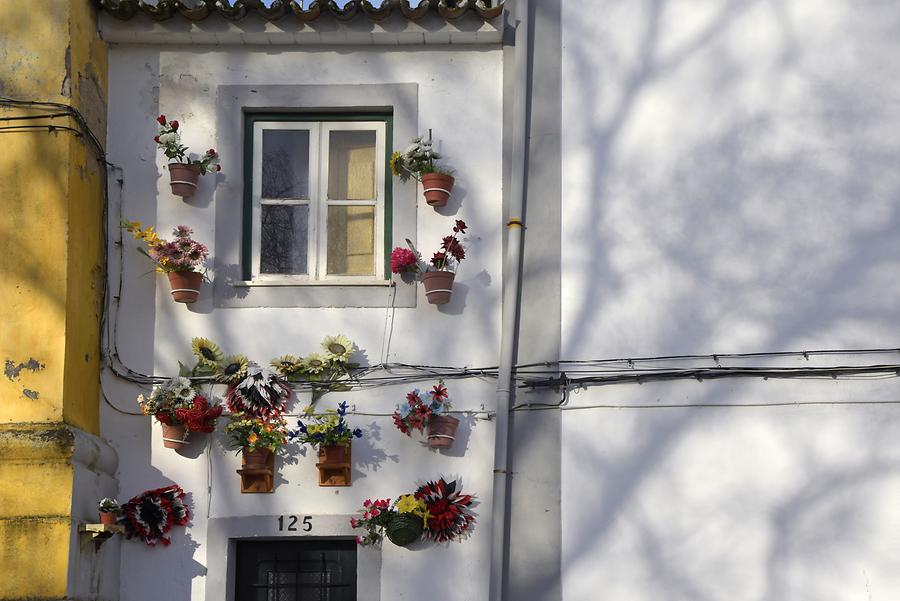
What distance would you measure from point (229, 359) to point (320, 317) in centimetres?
62

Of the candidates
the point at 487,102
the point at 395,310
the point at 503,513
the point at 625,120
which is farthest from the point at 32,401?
the point at 625,120

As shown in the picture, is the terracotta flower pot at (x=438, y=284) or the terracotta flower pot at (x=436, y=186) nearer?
the terracotta flower pot at (x=438, y=284)

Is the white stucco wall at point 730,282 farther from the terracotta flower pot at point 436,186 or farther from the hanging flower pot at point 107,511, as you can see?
the hanging flower pot at point 107,511

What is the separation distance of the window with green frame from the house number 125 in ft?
4.87

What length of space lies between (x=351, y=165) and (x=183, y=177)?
1.09m

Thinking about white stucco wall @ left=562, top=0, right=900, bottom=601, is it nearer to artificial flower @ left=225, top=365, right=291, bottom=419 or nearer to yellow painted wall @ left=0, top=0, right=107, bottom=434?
artificial flower @ left=225, top=365, right=291, bottom=419

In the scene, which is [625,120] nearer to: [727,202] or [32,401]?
[727,202]

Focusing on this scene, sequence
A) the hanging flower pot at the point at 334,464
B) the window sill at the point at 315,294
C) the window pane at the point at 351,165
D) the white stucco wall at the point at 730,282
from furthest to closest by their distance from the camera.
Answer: the window pane at the point at 351,165 → the window sill at the point at 315,294 → the hanging flower pot at the point at 334,464 → the white stucco wall at the point at 730,282

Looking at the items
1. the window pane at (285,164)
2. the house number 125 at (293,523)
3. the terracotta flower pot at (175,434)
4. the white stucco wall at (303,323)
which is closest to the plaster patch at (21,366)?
the white stucco wall at (303,323)

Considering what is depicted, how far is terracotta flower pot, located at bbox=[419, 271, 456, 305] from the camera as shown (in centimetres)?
787

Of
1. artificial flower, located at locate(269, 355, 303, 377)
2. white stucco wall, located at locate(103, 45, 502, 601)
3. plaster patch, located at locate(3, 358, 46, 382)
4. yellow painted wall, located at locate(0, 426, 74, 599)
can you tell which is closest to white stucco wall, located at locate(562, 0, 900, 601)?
white stucco wall, located at locate(103, 45, 502, 601)

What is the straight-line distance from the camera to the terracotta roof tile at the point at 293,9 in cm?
821

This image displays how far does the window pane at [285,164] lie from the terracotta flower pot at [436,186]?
2.81 feet

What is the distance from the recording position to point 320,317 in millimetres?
8055
